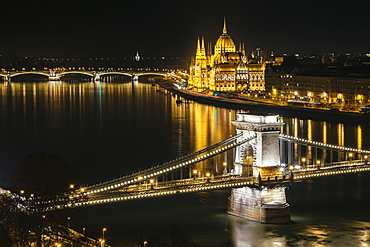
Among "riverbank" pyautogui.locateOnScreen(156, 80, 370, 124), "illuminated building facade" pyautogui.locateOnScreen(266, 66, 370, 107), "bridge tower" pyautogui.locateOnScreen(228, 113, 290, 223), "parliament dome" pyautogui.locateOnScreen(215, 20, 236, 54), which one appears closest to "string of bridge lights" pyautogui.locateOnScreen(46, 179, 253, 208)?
"bridge tower" pyautogui.locateOnScreen(228, 113, 290, 223)

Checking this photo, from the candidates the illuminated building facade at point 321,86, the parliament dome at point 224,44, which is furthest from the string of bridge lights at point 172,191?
the parliament dome at point 224,44

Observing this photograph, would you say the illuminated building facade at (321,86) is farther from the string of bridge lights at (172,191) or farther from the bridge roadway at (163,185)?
the string of bridge lights at (172,191)

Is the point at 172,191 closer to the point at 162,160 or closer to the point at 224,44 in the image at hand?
the point at 162,160

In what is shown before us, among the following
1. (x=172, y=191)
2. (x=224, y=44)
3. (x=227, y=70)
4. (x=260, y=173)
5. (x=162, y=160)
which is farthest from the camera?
(x=224, y=44)

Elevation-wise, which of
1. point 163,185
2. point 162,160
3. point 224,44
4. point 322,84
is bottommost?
point 162,160

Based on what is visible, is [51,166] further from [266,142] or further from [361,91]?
[361,91]

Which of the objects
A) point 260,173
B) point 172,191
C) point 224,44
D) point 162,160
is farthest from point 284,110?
point 172,191
